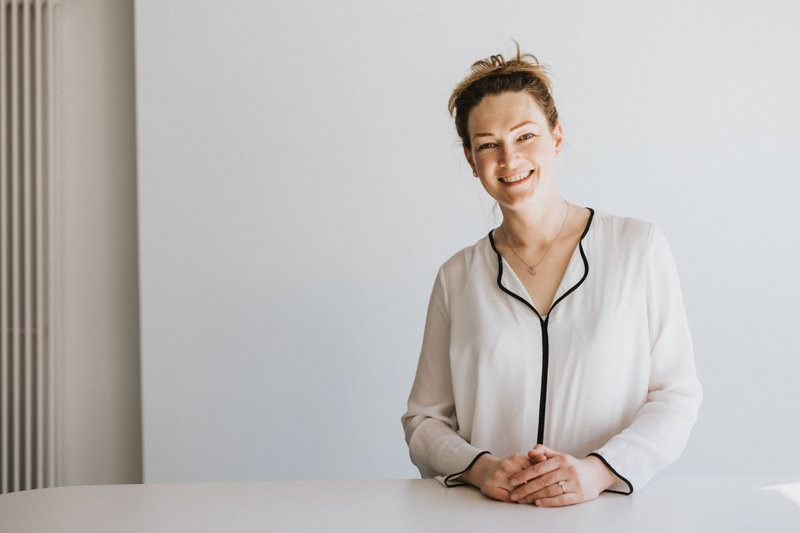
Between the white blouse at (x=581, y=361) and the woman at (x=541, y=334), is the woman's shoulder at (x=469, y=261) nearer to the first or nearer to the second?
the woman at (x=541, y=334)

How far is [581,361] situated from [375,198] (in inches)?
68.8

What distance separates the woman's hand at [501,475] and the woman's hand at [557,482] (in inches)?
0.5

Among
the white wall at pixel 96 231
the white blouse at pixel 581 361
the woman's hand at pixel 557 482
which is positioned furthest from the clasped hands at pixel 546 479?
the white wall at pixel 96 231

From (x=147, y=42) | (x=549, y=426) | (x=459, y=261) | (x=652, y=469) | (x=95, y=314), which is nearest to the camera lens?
(x=652, y=469)

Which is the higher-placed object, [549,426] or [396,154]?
[396,154]

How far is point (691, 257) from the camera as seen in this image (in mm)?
3191

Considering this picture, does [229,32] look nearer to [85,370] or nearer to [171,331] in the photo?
[171,331]

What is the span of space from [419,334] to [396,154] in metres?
0.88

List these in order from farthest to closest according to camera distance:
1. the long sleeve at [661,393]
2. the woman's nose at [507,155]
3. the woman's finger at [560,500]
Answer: the woman's nose at [507,155] < the long sleeve at [661,393] < the woman's finger at [560,500]

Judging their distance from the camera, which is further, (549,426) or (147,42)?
(147,42)

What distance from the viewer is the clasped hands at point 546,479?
1.35m

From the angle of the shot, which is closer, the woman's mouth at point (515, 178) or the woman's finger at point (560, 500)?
the woman's finger at point (560, 500)

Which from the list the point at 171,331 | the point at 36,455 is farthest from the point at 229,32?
the point at 36,455

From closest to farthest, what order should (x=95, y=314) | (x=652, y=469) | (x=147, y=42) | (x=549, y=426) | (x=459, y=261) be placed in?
(x=652, y=469), (x=549, y=426), (x=459, y=261), (x=147, y=42), (x=95, y=314)
